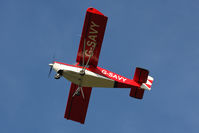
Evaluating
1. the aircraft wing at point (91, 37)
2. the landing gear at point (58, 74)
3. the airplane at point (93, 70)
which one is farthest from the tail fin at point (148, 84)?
the landing gear at point (58, 74)

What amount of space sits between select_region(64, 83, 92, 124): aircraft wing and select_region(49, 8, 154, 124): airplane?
49 cm

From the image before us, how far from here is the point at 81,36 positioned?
60.3 ft

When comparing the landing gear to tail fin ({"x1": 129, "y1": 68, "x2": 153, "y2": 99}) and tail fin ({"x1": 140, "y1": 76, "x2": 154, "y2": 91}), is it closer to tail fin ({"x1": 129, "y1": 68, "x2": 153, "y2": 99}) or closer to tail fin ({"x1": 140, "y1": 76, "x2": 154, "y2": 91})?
tail fin ({"x1": 129, "y1": 68, "x2": 153, "y2": 99})

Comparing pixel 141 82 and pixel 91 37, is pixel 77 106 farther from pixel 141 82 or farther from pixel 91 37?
pixel 91 37

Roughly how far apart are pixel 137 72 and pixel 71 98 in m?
4.95

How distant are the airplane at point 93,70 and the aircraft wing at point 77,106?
49 cm

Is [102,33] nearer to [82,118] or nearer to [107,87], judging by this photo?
[107,87]

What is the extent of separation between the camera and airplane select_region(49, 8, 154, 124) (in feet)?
58.6

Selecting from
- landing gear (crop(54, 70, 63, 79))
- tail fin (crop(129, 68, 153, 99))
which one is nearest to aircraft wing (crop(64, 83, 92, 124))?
landing gear (crop(54, 70, 63, 79))

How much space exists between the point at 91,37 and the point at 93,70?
2.18m

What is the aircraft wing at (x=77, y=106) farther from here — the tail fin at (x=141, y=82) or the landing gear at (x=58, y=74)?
the tail fin at (x=141, y=82)

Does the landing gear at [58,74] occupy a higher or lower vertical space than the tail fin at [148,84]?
lower

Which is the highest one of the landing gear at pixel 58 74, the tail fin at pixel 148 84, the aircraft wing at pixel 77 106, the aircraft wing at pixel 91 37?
the aircraft wing at pixel 91 37

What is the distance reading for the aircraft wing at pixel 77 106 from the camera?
21.3m
